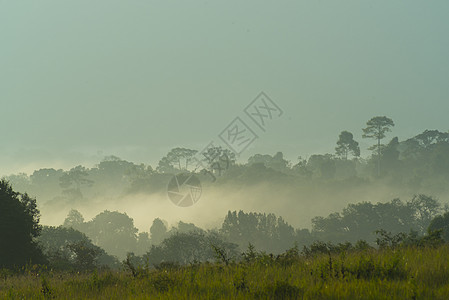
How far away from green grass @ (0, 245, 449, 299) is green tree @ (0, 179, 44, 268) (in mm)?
13372

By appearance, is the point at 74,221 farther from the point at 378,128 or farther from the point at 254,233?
the point at 378,128

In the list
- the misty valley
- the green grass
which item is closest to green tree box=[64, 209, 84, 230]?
the misty valley

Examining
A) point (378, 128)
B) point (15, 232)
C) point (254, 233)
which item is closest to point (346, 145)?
point (378, 128)

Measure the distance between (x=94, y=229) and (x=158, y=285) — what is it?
103376 millimetres

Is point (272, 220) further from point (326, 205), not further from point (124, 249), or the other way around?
point (326, 205)

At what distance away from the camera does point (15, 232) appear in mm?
21359

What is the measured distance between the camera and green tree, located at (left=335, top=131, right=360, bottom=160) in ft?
560

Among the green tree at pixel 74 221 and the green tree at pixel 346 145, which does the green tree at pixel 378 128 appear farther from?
the green tree at pixel 74 221

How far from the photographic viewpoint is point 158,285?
23.0ft

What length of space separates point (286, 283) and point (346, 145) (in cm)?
17740

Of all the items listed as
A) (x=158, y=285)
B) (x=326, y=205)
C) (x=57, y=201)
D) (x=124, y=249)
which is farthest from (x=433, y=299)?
(x=57, y=201)

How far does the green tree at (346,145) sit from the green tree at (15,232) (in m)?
162

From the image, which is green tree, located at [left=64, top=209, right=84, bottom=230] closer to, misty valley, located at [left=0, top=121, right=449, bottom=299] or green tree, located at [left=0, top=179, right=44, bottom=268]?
misty valley, located at [left=0, top=121, right=449, bottom=299]

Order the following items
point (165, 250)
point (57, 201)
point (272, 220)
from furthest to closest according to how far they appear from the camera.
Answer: point (57, 201)
point (272, 220)
point (165, 250)
